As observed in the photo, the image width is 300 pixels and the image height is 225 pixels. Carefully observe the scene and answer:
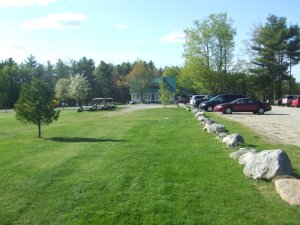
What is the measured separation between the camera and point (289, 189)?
7688mm

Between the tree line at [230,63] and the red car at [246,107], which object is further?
the tree line at [230,63]

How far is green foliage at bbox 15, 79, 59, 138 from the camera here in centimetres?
2080

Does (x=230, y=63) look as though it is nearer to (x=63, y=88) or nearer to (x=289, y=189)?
(x=63, y=88)

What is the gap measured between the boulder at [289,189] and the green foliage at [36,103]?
1492 cm

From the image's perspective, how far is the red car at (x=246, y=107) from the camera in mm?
39469

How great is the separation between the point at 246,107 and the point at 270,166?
31.9m

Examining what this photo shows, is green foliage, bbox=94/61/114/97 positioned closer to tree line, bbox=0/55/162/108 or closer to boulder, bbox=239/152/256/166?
tree line, bbox=0/55/162/108

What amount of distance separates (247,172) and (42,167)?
5.20 metres

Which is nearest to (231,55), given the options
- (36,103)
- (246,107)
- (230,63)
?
(230,63)

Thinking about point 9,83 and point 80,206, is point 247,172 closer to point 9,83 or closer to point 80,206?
point 80,206

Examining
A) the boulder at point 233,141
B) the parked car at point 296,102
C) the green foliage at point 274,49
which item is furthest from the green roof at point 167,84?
the boulder at point 233,141

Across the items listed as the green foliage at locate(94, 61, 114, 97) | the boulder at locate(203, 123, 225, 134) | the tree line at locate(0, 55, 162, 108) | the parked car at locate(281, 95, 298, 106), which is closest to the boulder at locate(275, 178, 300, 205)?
the boulder at locate(203, 123, 225, 134)

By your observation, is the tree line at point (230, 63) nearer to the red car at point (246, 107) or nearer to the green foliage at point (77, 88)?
the green foliage at point (77, 88)

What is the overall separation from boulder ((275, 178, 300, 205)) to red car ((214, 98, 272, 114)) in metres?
32.3
